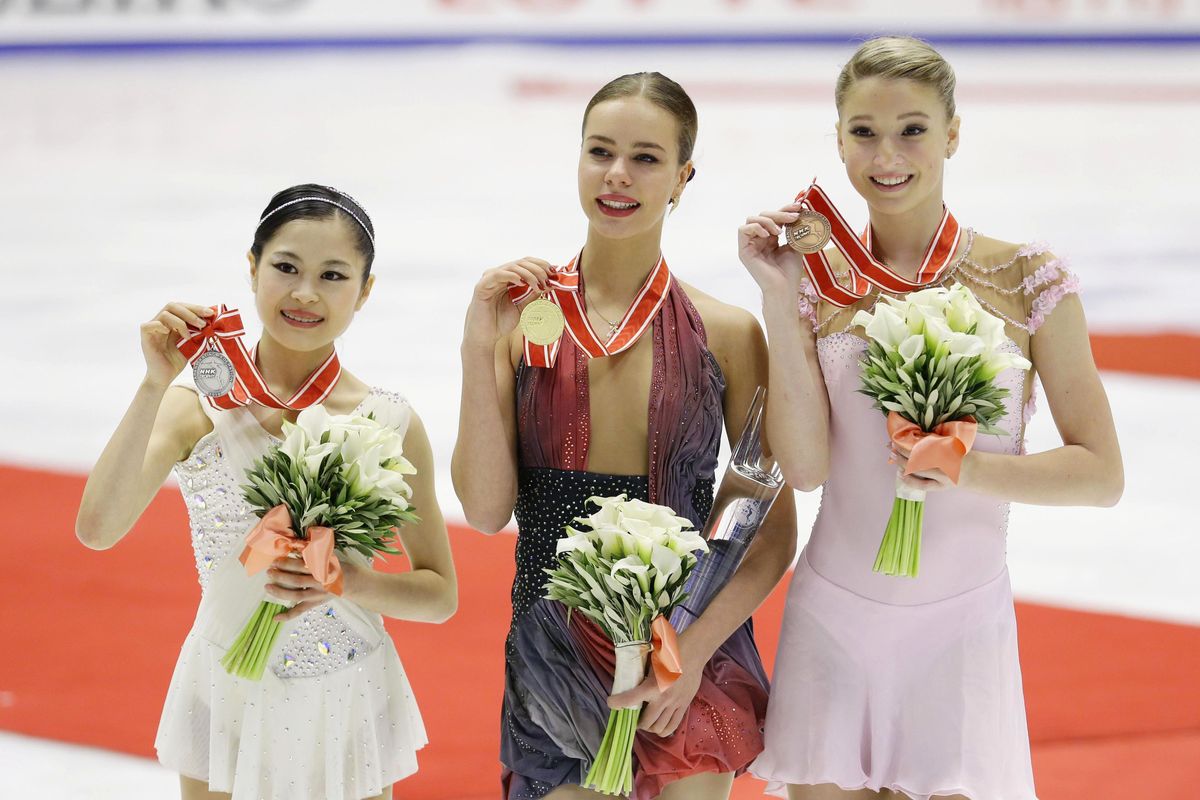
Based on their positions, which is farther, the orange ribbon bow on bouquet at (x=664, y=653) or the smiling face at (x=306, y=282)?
the smiling face at (x=306, y=282)

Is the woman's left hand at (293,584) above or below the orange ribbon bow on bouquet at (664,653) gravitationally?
above

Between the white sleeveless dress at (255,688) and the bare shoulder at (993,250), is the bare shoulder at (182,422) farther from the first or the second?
the bare shoulder at (993,250)

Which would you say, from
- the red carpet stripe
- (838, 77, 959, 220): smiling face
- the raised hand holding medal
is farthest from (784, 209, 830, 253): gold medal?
the red carpet stripe

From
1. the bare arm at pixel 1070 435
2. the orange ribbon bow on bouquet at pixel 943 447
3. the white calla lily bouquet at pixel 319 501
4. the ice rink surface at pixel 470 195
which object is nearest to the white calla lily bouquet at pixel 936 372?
the orange ribbon bow on bouquet at pixel 943 447

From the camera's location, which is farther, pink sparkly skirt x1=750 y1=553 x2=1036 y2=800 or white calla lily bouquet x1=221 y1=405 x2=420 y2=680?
pink sparkly skirt x1=750 y1=553 x2=1036 y2=800

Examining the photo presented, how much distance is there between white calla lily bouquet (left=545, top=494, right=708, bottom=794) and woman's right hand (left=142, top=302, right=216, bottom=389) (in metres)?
0.69

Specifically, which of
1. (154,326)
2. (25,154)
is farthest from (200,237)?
(154,326)

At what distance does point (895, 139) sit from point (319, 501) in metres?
1.11

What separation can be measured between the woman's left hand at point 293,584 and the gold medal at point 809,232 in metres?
0.94

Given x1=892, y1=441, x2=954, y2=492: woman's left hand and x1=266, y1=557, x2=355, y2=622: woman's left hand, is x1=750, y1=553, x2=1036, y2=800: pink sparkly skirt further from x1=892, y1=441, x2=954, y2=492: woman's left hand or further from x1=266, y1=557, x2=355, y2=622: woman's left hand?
x1=266, y1=557, x2=355, y2=622: woman's left hand

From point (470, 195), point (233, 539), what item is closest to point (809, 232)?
point (233, 539)

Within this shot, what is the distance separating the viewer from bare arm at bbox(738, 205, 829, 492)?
7.73 feet

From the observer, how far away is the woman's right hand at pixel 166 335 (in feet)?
7.65

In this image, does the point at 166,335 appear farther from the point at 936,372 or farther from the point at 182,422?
the point at 936,372
